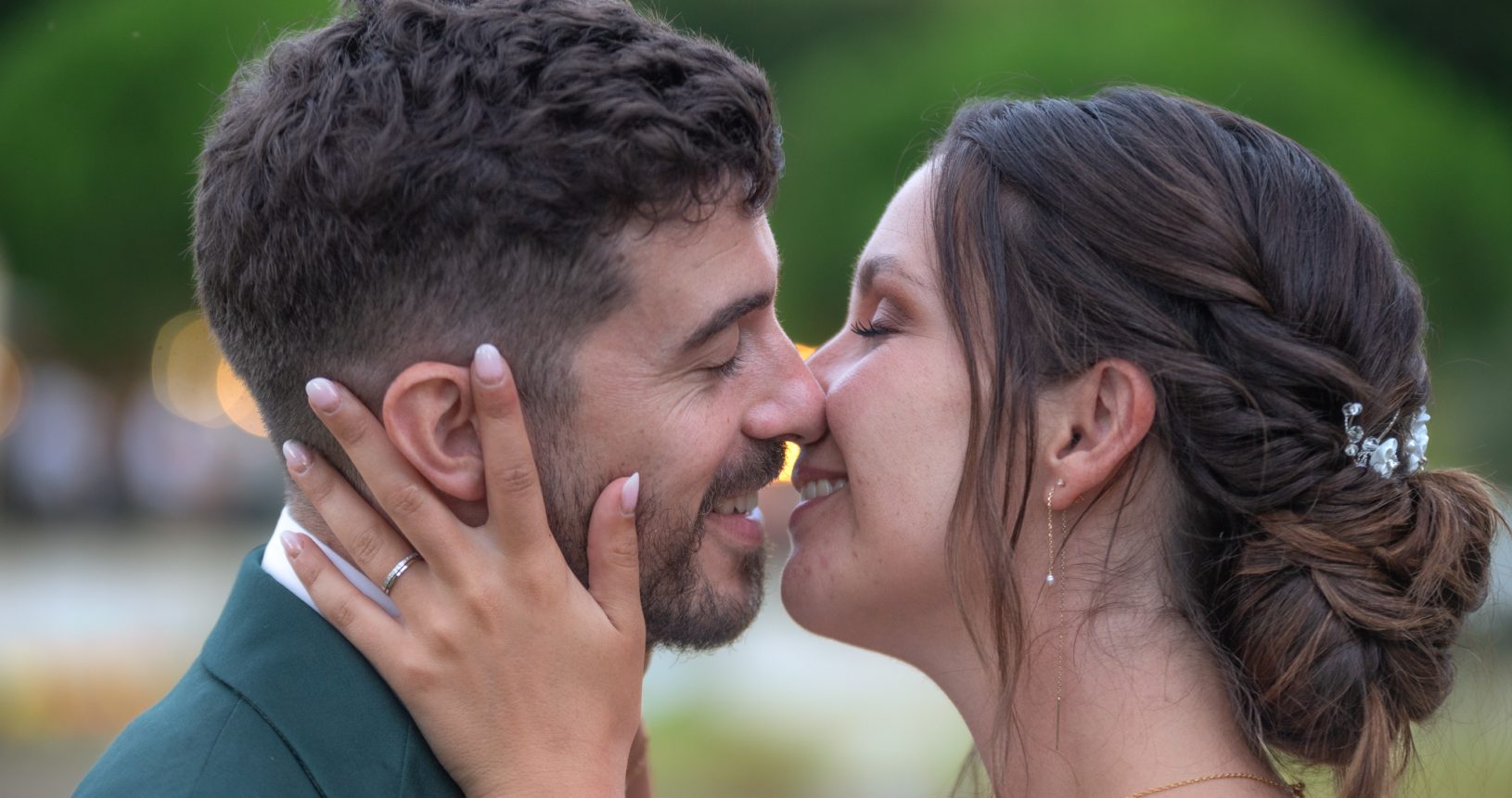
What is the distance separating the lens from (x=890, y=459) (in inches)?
126

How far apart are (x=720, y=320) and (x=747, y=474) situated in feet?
1.31

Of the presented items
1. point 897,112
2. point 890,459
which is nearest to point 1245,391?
point 890,459

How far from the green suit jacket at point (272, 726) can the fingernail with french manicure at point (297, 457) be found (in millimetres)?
234

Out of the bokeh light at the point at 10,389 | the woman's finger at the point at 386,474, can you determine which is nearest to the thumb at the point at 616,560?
the woman's finger at the point at 386,474

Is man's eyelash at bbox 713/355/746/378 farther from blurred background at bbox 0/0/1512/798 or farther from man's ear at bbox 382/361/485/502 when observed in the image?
blurred background at bbox 0/0/1512/798

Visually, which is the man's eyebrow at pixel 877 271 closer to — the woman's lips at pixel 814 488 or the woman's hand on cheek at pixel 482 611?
the woman's lips at pixel 814 488

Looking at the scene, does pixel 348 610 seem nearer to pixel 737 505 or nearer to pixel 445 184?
pixel 445 184

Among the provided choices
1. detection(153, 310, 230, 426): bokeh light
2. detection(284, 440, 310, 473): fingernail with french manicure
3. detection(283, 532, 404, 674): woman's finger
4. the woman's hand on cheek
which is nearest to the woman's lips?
the woman's hand on cheek

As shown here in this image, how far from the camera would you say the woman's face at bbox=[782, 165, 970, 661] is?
3154 mm

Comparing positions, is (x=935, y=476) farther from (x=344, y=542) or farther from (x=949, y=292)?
(x=344, y=542)

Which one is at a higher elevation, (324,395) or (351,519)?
(324,395)

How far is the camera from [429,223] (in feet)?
9.21

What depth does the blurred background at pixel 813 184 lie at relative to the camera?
1051 cm

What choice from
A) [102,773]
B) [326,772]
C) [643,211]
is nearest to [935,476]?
[643,211]
